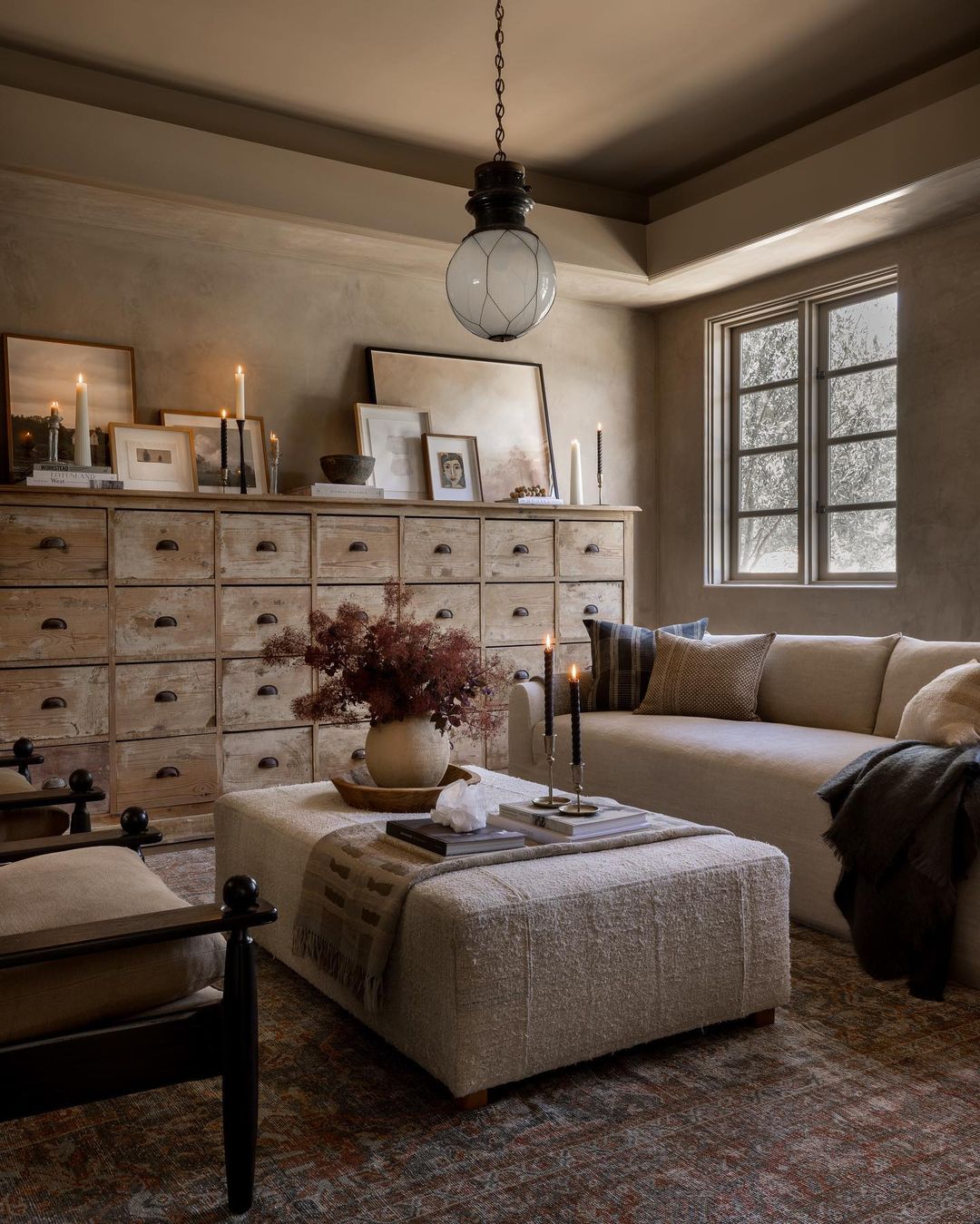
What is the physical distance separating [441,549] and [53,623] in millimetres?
1670

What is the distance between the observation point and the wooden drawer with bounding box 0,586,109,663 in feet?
12.5

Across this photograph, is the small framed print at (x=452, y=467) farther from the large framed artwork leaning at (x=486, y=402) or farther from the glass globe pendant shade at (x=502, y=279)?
the glass globe pendant shade at (x=502, y=279)

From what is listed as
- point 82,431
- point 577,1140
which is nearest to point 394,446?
point 82,431

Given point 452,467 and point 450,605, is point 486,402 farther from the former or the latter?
point 450,605

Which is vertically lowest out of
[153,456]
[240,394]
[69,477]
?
[69,477]

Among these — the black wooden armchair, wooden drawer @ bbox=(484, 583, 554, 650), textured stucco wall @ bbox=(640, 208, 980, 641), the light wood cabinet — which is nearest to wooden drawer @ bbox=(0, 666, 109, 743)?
the light wood cabinet

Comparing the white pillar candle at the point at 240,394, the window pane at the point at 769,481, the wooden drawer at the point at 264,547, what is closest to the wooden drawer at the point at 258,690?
the wooden drawer at the point at 264,547

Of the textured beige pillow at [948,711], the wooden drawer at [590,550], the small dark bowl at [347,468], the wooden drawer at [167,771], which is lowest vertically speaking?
the wooden drawer at [167,771]

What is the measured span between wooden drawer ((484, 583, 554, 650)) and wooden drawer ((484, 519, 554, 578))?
0.06 meters

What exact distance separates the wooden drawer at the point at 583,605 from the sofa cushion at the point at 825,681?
1225 millimetres

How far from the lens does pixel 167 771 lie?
410cm

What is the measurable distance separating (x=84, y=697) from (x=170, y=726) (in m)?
0.34

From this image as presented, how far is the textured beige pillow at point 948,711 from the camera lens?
9.50 feet

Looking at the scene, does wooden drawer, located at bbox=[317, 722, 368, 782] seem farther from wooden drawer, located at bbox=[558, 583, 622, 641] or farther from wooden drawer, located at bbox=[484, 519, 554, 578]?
wooden drawer, located at bbox=[558, 583, 622, 641]
